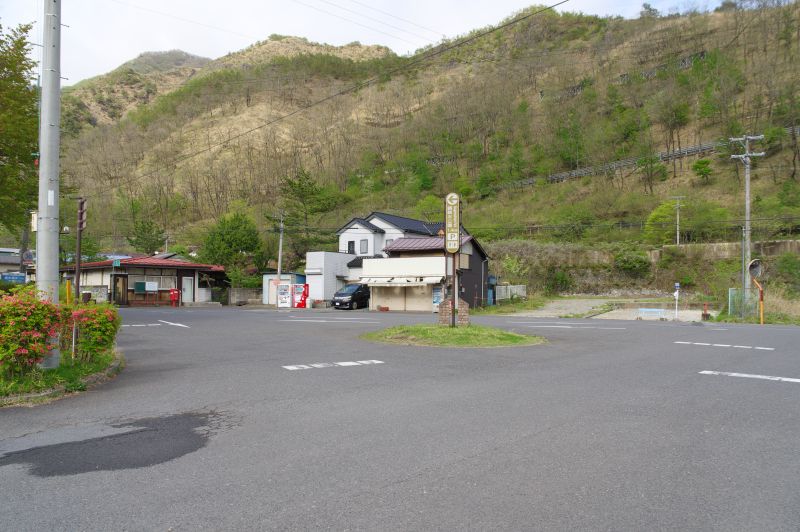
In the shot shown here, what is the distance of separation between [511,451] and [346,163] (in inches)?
3803

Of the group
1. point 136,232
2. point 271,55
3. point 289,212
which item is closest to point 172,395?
point 289,212

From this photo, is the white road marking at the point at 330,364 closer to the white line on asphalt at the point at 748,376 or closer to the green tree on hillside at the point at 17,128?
the white line on asphalt at the point at 748,376

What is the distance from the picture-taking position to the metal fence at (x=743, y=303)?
2655 cm

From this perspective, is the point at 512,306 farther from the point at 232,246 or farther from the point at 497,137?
the point at 497,137

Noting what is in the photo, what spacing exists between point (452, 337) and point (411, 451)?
9670 millimetres

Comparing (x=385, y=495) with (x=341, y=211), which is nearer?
(x=385, y=495)

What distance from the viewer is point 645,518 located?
3.41 meters

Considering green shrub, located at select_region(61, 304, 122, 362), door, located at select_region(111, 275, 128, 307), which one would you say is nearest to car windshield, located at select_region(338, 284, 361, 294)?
door, located at select_region(111, 275, 128, 307)

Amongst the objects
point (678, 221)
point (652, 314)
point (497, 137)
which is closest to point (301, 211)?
point (652, 314)

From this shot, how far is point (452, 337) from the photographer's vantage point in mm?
14359

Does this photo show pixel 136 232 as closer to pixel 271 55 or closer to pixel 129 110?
pixel 129 110

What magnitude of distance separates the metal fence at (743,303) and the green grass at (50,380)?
28.5 m

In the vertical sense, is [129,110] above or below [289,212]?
above

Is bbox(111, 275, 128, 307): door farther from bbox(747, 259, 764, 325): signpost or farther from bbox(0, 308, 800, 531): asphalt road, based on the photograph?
bbox(747, 259, 764, 325): signpost
